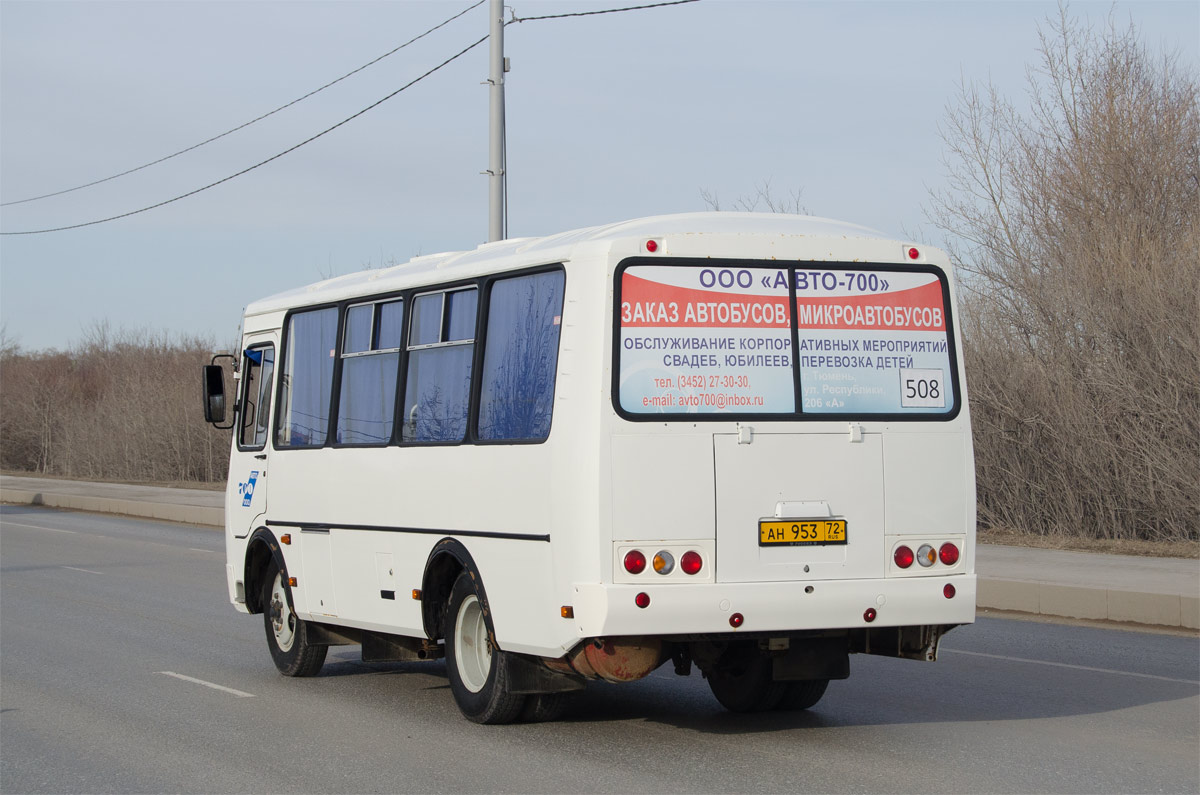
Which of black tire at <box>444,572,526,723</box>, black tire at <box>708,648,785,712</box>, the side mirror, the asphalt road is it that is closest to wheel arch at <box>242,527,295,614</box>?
the asphalt road

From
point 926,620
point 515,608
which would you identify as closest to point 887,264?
point 926,620

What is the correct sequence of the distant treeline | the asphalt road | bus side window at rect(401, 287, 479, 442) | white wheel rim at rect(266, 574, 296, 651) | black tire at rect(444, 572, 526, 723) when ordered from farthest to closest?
1. the distant treeline
2. white wheel rim at rect(266, 574, 296, 651)
3. bus side window at rect(401, 287, 479, 442)
4. black tire at rect(444, 572, 526, 723)
5. the asphalt road

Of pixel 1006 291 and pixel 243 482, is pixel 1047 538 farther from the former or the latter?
pixel 243 482

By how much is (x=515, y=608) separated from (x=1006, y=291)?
16.9 metres

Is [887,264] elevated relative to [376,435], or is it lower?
elevated

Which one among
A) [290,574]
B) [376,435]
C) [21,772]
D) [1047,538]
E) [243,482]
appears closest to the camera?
[21,772]

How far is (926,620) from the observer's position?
25.1 ft

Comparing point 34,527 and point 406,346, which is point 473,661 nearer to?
point 406,346

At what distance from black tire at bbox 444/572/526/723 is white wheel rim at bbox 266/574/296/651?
8.08ft

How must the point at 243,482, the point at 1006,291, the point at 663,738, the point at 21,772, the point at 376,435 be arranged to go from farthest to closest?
the point at 1006,291 → the point at 243,482 → the point at 376,435 → the point at 663,738 → the point at 21,772

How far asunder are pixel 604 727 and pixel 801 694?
1.30 m

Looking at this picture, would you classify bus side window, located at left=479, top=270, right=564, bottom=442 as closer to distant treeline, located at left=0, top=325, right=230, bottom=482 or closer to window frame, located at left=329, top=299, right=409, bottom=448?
window frame, located at left=329, top=299, right=409, bottom=448

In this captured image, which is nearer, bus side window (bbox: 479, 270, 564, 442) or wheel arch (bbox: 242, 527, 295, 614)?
bus side window (bbox: 479, 270, 564, 442)

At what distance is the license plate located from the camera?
24.3 ft
